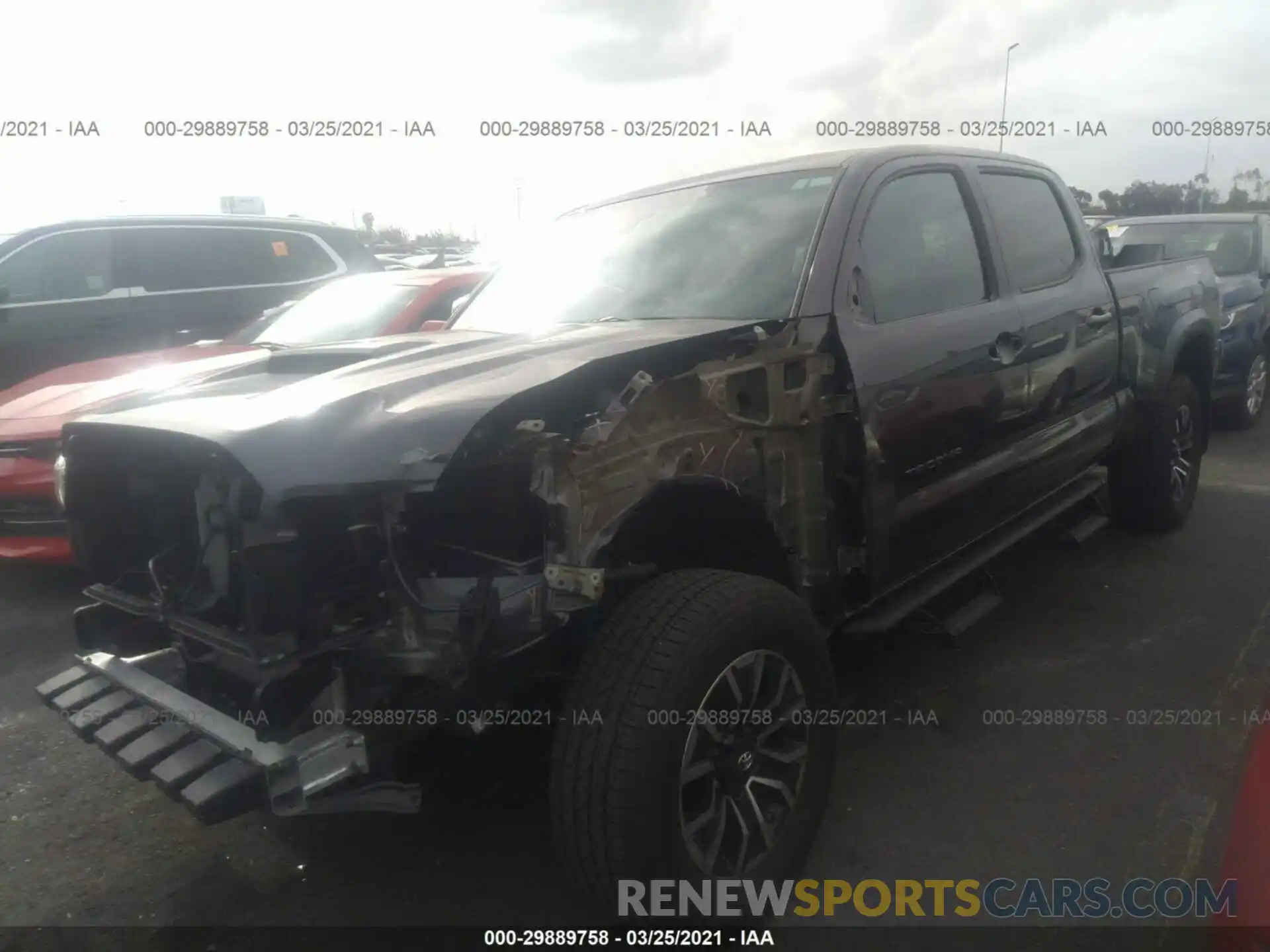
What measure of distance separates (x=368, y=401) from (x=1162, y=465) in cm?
435

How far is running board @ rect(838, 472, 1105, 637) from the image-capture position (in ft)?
10.1

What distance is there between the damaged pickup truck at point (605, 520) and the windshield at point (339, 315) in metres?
2.36

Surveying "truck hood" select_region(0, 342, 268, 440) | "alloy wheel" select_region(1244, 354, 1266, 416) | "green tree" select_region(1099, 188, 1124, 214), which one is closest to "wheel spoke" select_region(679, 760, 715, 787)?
"truck hood" select_region(0, 342, 268, 440)

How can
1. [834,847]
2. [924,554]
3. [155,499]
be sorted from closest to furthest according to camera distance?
1. [155,499]
2. [834,847]
3. [924,554]

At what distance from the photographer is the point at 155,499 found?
2404 millimetres

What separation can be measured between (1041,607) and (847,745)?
1621 mm

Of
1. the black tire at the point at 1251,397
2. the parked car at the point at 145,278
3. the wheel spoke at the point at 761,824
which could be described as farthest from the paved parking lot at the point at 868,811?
the black tire at the point at 1251,397

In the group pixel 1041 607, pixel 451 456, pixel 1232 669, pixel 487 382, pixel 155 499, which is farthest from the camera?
pixel 1041 607

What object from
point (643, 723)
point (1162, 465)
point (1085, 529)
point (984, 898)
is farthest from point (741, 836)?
point (1162, 465)

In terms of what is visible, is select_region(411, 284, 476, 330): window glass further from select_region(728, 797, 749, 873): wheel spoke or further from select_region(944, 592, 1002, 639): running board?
select_region(728, 797, 749, 873): wheel spoke

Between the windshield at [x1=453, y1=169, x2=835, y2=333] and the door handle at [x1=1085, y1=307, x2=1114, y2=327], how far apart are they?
162 centimetres

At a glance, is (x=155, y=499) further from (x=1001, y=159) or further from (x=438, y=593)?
(x=1001, y=159)

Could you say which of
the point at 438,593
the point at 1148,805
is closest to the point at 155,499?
the point at 438,593

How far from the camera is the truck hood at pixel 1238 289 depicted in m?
7.52
